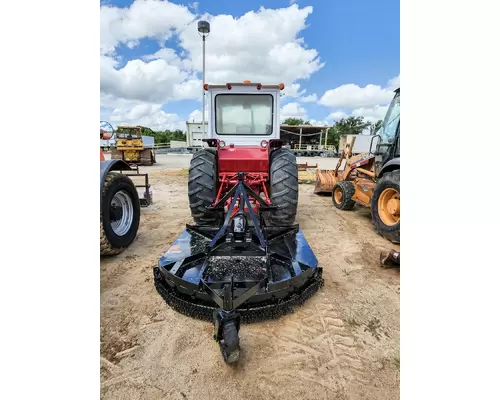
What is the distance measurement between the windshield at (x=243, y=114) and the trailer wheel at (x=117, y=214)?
1487mm

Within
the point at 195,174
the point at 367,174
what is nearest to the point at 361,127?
the point at 367,174

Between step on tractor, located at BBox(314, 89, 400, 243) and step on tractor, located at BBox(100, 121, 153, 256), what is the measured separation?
10.4 ft

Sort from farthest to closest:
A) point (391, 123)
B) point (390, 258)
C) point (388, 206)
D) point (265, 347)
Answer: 1. point (391, 123)
2. point (388, 206)
3. point (390, 258)
4. point (265, 347)

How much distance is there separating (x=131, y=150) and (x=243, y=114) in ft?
36.6

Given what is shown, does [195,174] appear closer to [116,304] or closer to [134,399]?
[116,304]

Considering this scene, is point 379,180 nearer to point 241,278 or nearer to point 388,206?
point 388,206

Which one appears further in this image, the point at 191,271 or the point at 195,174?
the point at 195,174

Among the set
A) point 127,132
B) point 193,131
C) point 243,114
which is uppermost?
point 193,131

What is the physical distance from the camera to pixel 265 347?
1.70 meters

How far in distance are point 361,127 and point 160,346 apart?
1761 inches

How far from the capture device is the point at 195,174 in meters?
3.19

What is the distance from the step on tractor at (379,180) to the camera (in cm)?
369

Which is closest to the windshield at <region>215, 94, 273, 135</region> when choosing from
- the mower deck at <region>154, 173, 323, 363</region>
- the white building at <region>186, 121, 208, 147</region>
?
the mower deck at <region>154, 173, 323, 363</region>

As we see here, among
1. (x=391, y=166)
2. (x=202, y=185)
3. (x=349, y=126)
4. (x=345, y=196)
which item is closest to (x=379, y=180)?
(x=391, y=166)
